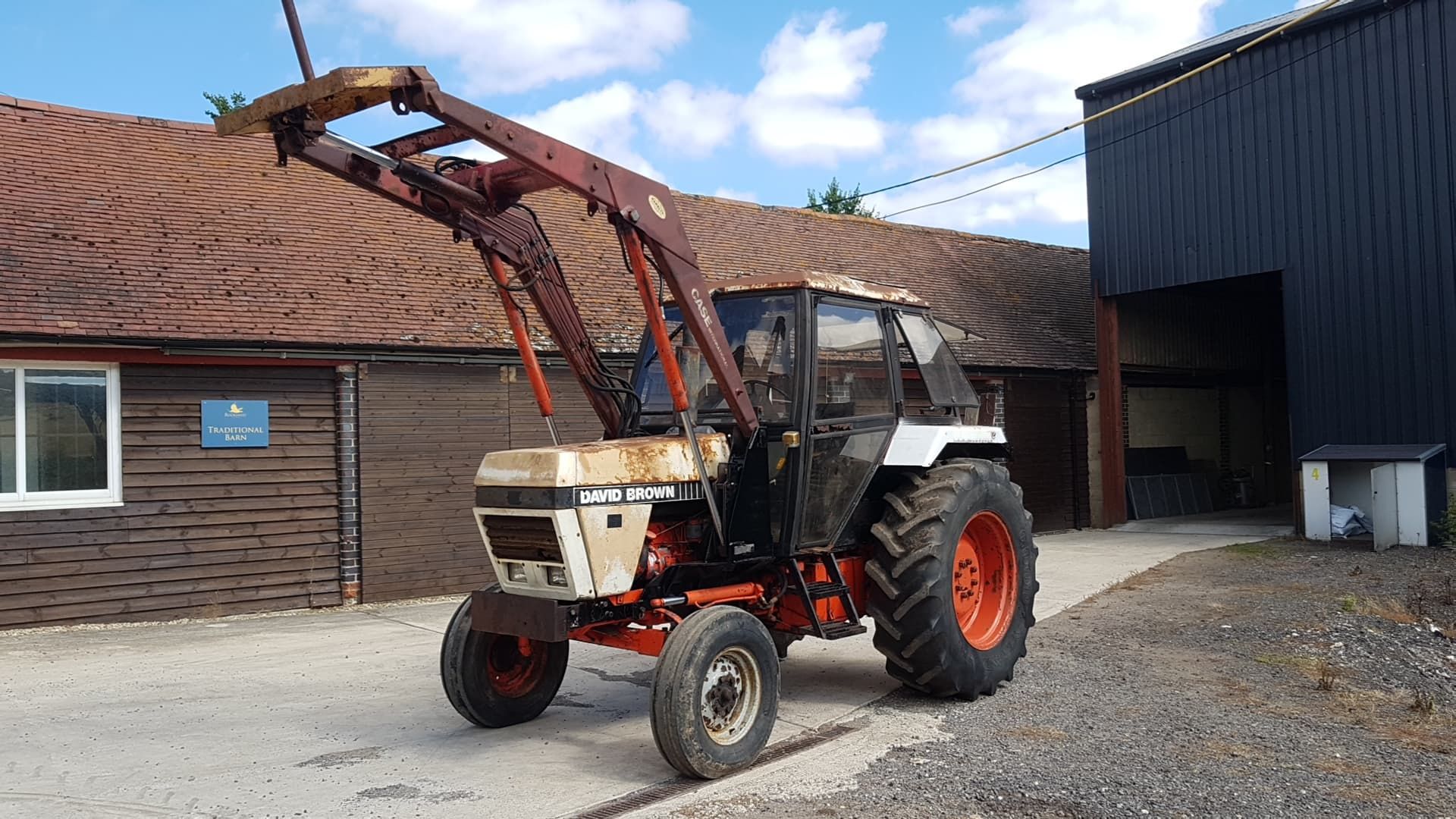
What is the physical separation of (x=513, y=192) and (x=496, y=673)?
2567 millimetres

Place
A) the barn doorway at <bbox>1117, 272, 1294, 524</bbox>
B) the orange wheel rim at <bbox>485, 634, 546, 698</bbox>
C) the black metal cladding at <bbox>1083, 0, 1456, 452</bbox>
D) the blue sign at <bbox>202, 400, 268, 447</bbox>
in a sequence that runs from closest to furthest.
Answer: the orange wheel rim at <bbox>485, 634, 546, 698</bbox>
the blue sign at <bbox>202, 400, 268, 447</bbox>
the black metal cladding at <bbox>1083, 0, 1456, 452</bbox>
the barn doorway at <bbox>1117, 272, 1294, 524</bbox>

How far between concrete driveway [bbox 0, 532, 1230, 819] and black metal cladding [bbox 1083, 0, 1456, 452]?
692 cm

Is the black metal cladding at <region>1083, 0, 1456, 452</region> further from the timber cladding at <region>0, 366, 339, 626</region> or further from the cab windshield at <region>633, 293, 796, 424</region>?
the timber cladding at <region>0, 366, 339, 626</region>

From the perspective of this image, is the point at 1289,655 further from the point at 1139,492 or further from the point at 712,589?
the point at 1139,492

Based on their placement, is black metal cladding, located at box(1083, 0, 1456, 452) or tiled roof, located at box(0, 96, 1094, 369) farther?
black metal cladding, located at box(1083, 0, 1456, 452)

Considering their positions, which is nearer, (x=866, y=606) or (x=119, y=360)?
(x=866, y=606)

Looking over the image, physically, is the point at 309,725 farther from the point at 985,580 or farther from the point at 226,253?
the point at 226,253

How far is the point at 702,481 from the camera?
5535mm

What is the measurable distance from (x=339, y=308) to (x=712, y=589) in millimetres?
7081

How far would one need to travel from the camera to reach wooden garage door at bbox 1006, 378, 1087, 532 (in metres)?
17.5

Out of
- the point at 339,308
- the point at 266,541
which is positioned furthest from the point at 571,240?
the point at 266,541

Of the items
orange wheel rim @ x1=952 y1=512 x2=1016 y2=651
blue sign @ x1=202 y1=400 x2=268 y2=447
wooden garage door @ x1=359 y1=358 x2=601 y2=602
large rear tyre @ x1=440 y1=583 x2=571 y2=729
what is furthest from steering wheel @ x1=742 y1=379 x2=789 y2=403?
A: blue sign @ x1=202 y1=400 x2=268 y2=447

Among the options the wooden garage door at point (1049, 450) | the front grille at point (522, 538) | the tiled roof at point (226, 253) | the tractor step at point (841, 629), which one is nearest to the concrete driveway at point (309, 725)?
the tractor step at point (841, 629)

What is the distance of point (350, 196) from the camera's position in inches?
538
